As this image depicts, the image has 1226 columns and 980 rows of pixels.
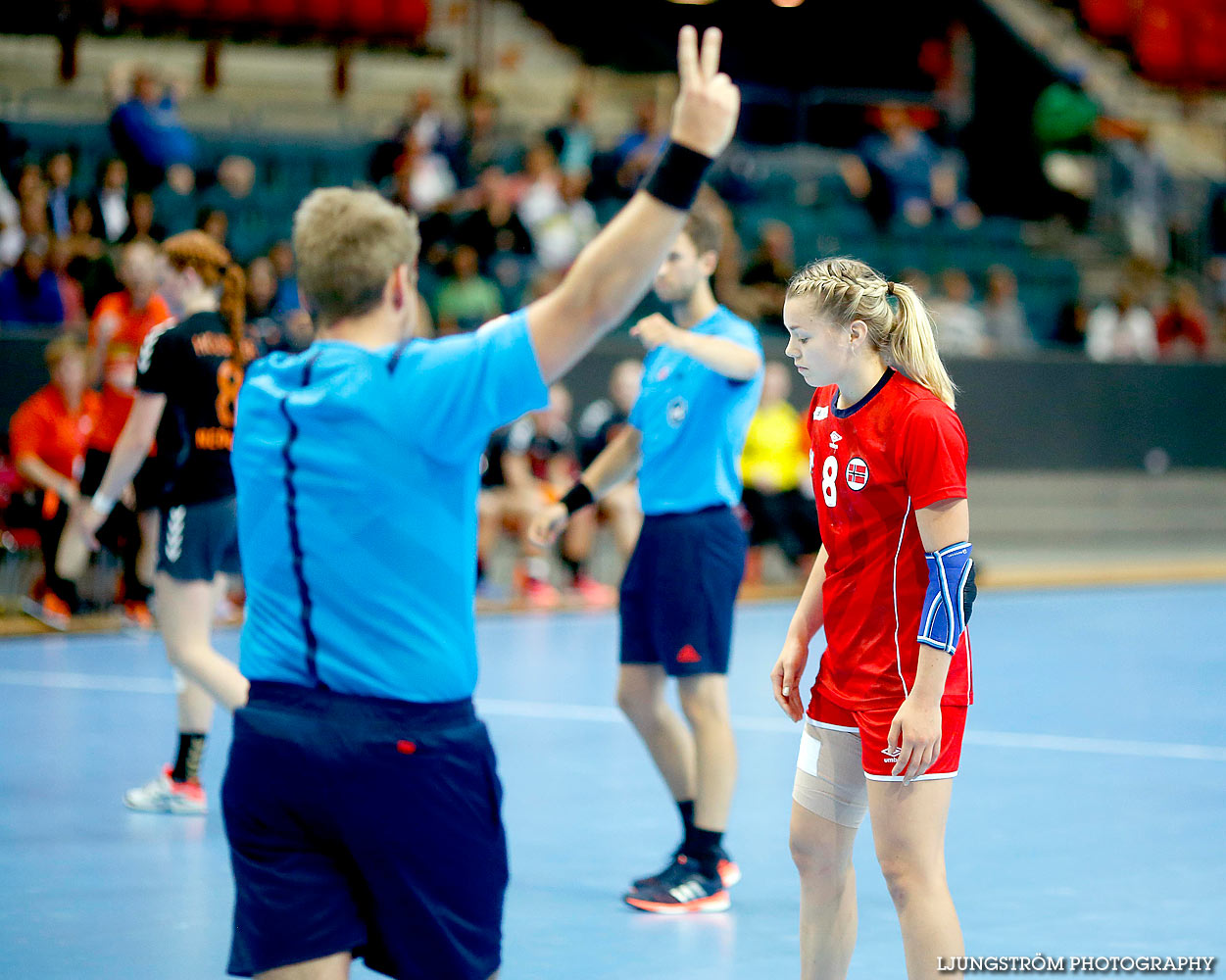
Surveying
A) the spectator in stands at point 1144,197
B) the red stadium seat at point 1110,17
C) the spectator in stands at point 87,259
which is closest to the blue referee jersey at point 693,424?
the spectator in stands at point 87,259

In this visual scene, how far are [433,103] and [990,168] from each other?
307 inches

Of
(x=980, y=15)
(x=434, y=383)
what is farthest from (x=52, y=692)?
(x=980, y=15)

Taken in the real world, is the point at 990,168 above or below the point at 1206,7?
below

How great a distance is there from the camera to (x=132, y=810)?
6.09 meters

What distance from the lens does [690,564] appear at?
5.11 meters

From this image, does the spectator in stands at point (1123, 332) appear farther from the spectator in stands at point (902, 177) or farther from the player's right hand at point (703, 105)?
the player's right hand at point (703, 105)

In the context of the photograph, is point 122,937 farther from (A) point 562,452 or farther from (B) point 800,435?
(B) point 800,435

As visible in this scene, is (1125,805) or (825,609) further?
(1125,805)

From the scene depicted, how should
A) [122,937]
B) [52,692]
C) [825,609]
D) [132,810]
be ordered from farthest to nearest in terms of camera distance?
1. [52,692]
2. [132,810]
3. [122,937]
4. [825,609]

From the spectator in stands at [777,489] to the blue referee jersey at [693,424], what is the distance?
7685 mm

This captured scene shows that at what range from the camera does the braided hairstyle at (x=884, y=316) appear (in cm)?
334

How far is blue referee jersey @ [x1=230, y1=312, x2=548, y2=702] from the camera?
8.14 ft

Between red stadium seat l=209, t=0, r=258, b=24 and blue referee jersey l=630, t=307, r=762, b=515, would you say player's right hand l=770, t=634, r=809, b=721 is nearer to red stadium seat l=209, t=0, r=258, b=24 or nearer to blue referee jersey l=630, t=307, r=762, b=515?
blue referee jersey l=630, t=307, r=762, b=515

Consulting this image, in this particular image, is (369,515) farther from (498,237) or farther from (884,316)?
(498,237)
